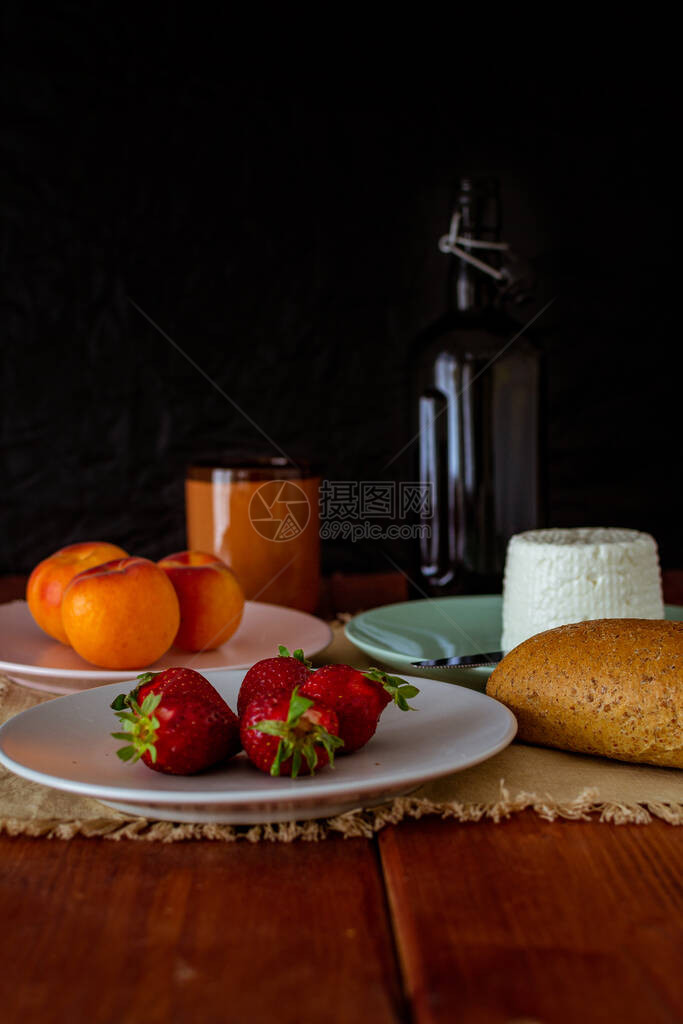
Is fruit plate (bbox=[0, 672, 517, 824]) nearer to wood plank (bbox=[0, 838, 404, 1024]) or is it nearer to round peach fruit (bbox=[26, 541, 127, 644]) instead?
wood plank (bbox=[0, 838, 404, 1024])

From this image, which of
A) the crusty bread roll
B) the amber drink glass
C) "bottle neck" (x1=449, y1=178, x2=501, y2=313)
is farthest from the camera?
"bottle neck" (x1=449, y1=178, x2=501, y2=313)

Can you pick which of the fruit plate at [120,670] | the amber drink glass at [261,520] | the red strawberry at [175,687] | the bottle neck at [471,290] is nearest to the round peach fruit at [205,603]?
the fruit plate at [120,670]

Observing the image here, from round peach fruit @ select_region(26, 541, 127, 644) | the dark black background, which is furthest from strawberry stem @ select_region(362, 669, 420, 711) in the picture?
the dark black background

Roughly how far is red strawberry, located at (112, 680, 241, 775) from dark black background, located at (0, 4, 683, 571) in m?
0.96

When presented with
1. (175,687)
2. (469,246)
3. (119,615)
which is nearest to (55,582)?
(119,615)

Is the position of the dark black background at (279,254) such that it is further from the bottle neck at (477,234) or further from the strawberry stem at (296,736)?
the strawberry stem at (296,736)

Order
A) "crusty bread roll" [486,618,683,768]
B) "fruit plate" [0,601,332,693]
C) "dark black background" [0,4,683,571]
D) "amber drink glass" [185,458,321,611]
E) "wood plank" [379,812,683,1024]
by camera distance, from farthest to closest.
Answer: "dark black background" [0,4,683,571] → "amber drink glass" [185,458,321,611] → "fruit plate" [0,601,332,693] → "crusty bread roll" [486,618,683,768] → "wood plank" [379,812,683,1024]

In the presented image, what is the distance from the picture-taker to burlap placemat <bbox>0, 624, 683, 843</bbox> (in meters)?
0.48

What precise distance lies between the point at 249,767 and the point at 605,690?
21cm

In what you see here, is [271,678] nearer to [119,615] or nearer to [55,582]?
[119,615]

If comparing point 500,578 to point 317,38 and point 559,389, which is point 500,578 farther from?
point 317,38

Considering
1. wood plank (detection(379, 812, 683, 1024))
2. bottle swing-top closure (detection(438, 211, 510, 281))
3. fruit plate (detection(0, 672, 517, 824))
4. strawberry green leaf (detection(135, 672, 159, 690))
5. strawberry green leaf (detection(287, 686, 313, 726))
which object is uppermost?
bottle swing-top closure (detection(438, 211, 510, 281))

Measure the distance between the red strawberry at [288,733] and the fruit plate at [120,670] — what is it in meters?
0.20

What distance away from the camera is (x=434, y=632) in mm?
857
